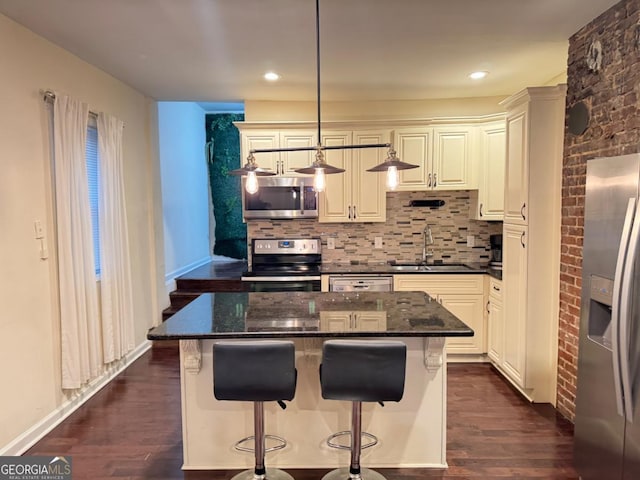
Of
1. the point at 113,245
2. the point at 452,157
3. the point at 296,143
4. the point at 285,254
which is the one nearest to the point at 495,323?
the point at 452,157

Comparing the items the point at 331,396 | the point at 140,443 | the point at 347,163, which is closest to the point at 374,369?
the point at 331,396

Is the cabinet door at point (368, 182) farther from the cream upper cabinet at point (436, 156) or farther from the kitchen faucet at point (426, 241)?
the kitchen faucet at point (426, 241)

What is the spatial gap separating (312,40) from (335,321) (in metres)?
1.95

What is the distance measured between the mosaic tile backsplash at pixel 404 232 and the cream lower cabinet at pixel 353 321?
7.54 ft

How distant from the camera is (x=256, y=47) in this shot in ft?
9.70

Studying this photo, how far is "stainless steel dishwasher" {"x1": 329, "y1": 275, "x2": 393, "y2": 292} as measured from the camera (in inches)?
156

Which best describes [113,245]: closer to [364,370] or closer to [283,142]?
[283,142]

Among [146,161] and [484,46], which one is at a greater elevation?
[484,46]

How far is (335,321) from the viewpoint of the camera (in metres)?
2.13

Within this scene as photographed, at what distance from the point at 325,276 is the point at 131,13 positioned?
2601mm

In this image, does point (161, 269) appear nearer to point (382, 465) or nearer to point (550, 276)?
point (382, 465)

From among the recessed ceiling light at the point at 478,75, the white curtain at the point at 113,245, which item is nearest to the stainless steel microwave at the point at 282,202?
the white curtain at the point at 113,245

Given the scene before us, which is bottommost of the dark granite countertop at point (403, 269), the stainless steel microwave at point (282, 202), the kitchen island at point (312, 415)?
the kitchen island at point (312, 415)

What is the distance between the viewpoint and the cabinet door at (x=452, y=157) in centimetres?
413
